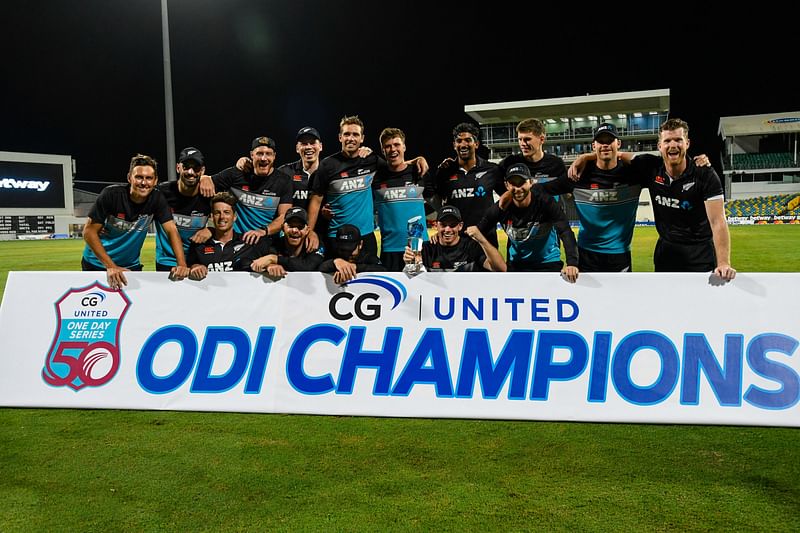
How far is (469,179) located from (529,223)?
957 millimetres

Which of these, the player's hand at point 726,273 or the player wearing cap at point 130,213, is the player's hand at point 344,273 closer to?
the player wearing cap at point 130,213

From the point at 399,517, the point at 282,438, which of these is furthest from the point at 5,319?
the point at 399,517

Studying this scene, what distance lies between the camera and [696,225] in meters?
5.34

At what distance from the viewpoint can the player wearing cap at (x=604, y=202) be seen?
5.60 meters

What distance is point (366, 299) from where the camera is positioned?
4730 millimetres

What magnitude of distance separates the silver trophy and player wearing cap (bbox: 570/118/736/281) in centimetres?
158

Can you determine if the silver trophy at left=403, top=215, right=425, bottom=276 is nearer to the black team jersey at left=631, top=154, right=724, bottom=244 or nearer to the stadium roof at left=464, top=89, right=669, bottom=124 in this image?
the black team jersey at left=631, top=154, right=724, bottom=244

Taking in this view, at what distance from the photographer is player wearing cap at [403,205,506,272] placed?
5.72m

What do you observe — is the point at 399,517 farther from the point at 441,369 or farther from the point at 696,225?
the point at 696,225

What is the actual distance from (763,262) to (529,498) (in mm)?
14082

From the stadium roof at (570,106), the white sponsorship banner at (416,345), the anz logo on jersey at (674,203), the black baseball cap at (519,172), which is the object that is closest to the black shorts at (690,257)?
A: the anz logo on jersey at (674,203)

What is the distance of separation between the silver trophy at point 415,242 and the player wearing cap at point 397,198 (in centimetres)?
8

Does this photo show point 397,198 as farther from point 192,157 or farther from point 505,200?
point 192,157

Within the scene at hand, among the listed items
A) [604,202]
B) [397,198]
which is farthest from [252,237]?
[604,202]
